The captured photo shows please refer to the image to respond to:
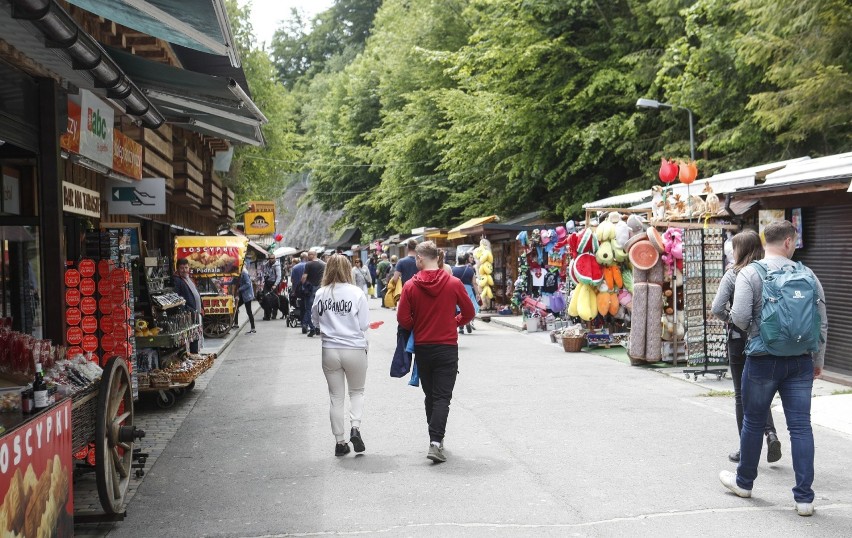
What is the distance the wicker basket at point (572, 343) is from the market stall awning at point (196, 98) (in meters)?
7.26

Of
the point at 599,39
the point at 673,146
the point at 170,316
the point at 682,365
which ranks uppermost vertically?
the point at 599,39

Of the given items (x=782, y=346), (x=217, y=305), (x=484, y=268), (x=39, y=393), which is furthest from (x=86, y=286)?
(x=484, y=268)

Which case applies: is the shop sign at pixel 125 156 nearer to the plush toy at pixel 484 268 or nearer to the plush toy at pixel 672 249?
the plush toy at pixel 672 249

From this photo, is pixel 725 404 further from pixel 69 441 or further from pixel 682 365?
pixel 69 441

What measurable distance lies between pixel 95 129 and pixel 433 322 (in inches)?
172

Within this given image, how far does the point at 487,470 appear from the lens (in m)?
7.03

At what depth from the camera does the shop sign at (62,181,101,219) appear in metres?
9.22

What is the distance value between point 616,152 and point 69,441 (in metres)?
23.7

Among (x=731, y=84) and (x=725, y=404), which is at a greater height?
(x=731, y=84)

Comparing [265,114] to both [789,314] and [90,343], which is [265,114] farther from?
[789,314]

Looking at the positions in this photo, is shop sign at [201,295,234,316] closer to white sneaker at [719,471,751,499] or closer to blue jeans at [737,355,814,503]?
white sneaker at [719,471,751,499]

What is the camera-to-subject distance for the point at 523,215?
3328 cm

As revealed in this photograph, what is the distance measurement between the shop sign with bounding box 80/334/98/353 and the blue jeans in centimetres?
541

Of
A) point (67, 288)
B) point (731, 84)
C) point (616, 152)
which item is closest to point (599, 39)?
point (616, 152)
